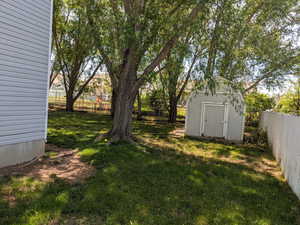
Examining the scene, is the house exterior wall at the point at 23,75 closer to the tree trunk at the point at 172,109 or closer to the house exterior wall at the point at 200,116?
the house exterior wall at the point at 200,116

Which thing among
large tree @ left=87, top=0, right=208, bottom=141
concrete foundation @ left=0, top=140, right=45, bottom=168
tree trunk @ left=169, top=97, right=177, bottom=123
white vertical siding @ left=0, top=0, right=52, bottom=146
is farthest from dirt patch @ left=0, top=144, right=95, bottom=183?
tree trunk @ left=169, top=97, right=177, bottom=123

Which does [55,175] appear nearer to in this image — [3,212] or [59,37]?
[3,212]

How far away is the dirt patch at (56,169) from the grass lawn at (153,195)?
19cm

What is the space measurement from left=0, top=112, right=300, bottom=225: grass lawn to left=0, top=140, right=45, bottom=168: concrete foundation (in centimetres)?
78

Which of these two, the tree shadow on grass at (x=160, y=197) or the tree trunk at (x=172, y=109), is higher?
the tree trunk at (x=172, y=109)

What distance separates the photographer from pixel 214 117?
410 inches

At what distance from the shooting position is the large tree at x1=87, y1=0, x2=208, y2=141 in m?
6.43

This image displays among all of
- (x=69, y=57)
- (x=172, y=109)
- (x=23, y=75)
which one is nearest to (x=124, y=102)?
(x=23, y=75)

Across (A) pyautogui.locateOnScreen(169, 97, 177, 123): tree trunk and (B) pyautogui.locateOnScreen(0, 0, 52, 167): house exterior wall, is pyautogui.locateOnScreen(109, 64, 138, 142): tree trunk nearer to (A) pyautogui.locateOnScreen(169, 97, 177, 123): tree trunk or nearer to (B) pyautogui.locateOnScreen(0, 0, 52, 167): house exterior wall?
(B) pyautogui.locateOnScreen(0, 0, 52, 167): house exterior wall

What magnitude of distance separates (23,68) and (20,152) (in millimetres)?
1853

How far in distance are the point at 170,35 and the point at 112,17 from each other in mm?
1780

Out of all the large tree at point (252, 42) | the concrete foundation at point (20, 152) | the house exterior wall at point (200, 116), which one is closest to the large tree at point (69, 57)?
the house exterior wall at point (200, 116)

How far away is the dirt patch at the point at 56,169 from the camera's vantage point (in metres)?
4.50

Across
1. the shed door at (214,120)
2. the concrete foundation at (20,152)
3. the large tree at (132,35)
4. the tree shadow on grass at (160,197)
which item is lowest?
the tree shadow on grass at (160,197)
